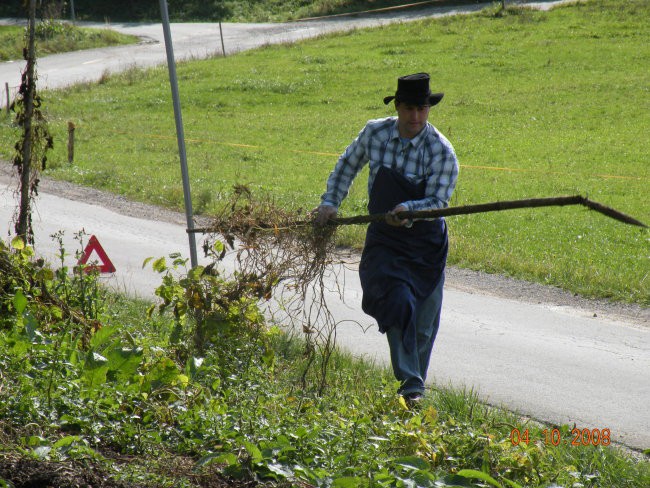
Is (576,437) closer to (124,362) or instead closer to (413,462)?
(413,462)

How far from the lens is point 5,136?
21.5 meters

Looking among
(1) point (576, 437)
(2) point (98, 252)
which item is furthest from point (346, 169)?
(2) point (98, 252)

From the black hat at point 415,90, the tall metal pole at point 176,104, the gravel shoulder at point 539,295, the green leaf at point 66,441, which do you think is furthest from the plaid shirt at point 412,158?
the green leaf at point 66,441

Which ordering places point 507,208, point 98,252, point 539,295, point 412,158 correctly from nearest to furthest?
point 507,208, point 412,158, point 98,252, point 539,295

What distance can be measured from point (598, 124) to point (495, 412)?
16903 millimetres

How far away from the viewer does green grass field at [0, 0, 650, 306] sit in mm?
12320

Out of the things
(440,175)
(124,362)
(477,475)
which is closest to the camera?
(477,475)

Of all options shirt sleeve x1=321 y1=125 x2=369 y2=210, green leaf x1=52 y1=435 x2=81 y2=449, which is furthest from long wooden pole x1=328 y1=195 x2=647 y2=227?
green leaf x1=52 y1=435 x2=81 y2=449

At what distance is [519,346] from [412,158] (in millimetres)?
2800

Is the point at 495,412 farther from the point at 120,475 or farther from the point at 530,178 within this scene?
the point at 530,178

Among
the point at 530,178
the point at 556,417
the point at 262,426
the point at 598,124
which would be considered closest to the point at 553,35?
the point at 598,124

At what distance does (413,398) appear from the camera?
19.9 feet

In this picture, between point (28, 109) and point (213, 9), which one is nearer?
point (28, 109)

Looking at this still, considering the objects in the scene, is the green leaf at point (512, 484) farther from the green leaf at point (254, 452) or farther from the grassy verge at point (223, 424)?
the green leaf at point (254, 452)
